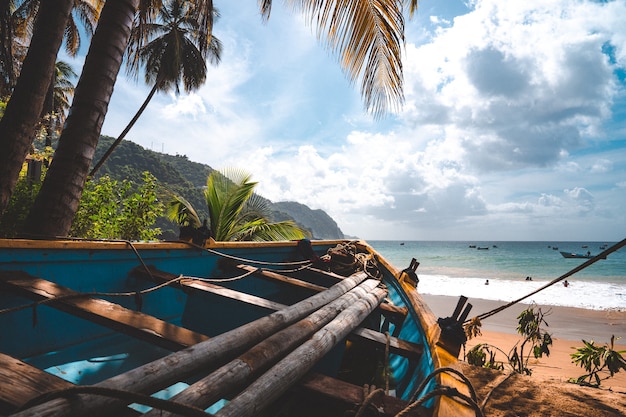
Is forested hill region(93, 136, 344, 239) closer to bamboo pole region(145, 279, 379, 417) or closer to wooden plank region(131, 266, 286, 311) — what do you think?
wooden plank region(131, 266, 286, 311)

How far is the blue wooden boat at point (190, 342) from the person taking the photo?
3.10ft

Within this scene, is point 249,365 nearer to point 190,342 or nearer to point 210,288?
point 190,342

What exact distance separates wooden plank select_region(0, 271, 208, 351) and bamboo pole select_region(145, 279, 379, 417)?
1.07 feet

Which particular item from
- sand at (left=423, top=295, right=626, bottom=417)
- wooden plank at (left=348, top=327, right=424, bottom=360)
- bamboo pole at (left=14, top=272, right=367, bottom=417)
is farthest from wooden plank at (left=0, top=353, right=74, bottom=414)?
sand at (left=423, top=295, right=626, bottom=417)

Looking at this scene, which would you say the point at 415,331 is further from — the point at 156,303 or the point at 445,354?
the point at 156,303

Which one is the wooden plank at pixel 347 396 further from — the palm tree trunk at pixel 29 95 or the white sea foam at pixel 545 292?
the white sea foam at pixel 545 292

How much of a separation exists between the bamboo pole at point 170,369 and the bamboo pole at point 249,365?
73mm

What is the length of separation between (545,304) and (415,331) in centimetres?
1496

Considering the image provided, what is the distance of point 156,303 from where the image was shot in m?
2.52

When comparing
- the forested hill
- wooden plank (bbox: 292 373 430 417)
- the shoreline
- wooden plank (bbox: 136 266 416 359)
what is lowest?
the shoreline

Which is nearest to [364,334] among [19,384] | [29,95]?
[19,384]

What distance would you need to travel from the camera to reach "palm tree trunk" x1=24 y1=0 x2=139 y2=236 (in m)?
2.96

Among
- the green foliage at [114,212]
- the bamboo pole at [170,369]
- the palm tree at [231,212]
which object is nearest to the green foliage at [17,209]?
the green foliage at [114,212]

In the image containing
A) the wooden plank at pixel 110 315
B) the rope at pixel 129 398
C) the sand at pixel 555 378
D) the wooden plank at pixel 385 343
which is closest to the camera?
the rope at pixel 129 398
